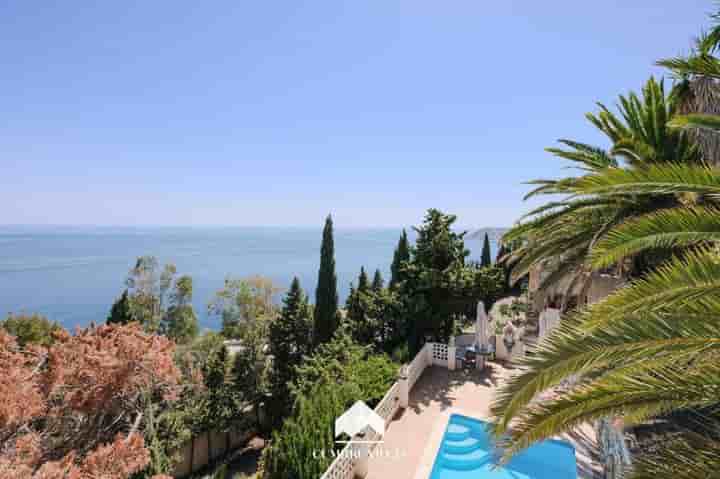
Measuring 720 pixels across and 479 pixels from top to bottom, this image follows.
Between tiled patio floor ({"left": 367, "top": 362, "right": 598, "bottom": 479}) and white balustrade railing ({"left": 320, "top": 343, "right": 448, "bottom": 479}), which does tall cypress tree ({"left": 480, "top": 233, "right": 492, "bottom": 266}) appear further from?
white balustrade railing ({"left": 320, "top": 343, "right": 448, "bottom": 479})

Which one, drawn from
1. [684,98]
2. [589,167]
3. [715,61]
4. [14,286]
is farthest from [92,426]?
[14,286]

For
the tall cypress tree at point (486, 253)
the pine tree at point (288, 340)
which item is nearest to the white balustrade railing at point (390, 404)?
the pine tree at point (288, 340)

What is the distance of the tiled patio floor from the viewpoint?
6371 mm

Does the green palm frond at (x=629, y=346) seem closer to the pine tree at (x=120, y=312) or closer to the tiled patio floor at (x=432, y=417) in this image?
the tiled patio floor at (x=432, y=417)

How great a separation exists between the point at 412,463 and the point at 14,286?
106207 mm

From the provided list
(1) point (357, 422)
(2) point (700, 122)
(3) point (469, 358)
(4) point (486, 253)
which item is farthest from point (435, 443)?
(4) point (486, 253)

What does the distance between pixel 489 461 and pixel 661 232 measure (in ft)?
20.8

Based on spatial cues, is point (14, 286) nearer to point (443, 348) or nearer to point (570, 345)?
point (443, 348)

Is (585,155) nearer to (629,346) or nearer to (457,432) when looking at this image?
(629,346)

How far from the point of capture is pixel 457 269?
11.7 metres

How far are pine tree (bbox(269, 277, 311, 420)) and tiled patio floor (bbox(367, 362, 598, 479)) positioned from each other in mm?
7870

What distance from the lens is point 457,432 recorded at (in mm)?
7516

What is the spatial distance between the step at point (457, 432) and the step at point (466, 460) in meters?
0.43

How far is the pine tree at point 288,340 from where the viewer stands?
1536cm
